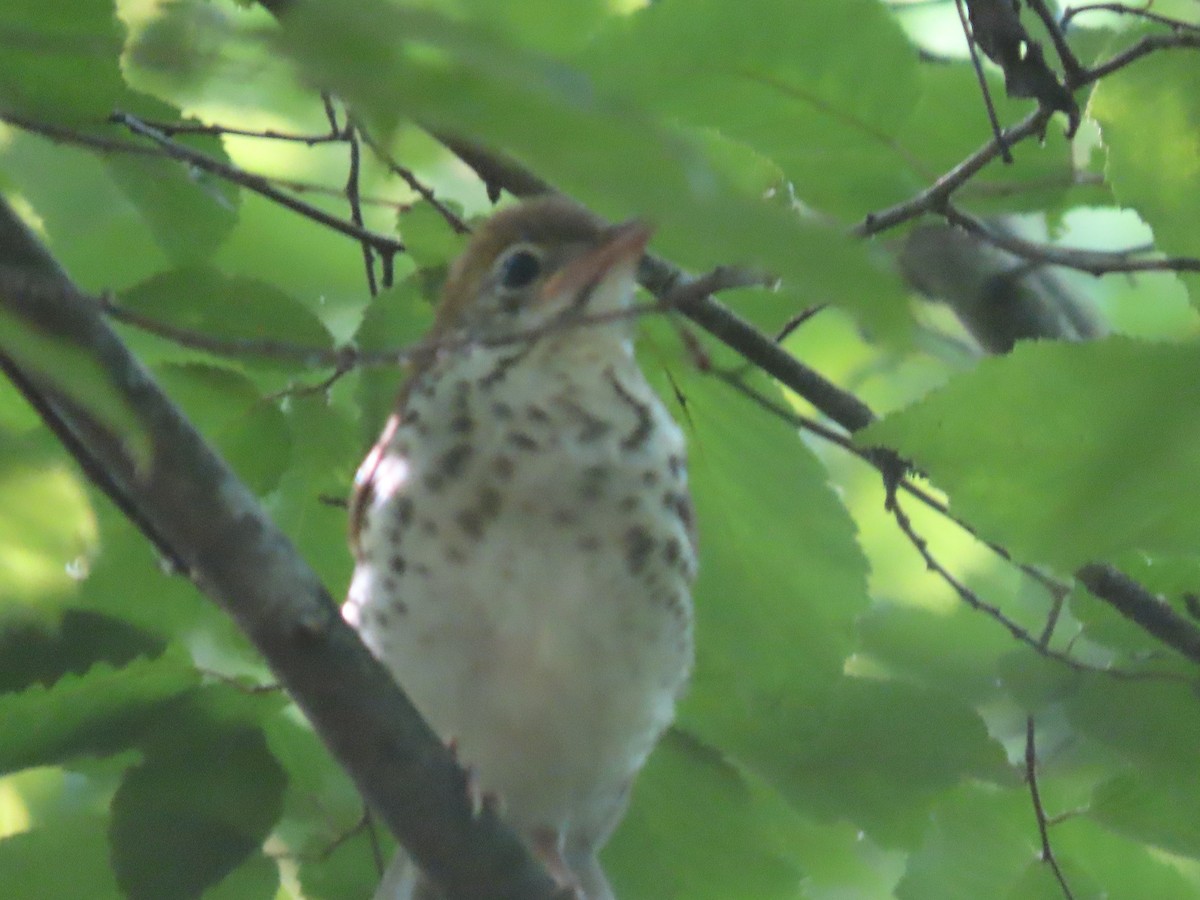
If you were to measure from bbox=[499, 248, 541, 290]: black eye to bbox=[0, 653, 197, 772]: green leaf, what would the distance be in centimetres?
71

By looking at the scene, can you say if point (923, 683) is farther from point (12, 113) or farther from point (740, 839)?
point (12, 113)

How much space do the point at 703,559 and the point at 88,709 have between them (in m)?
0.79

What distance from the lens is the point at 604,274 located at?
1847 mm

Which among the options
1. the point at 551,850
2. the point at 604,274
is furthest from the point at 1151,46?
the point at 551,850

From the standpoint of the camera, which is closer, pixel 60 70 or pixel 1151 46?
pixel 1151 46

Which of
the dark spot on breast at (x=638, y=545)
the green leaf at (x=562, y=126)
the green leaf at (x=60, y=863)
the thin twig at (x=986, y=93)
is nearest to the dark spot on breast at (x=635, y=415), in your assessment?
the dark spot on breast at (x=638, y=545)

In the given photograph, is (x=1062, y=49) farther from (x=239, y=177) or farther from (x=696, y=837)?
(x=696, y=837)

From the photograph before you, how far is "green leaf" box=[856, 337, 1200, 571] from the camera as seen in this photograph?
1.00m

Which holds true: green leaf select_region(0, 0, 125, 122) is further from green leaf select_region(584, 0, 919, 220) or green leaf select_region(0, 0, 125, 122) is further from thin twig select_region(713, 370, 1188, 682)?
thin twig select_region(713, 370, 1188, 682)

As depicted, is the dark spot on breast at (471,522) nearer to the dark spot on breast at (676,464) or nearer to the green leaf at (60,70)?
the dark spot on breast at (676,464)

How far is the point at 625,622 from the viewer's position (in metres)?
1.99

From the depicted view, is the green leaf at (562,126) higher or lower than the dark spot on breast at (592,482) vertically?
A: higher

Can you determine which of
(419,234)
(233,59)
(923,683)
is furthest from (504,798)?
(233,59)

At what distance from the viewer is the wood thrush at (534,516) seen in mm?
1933
